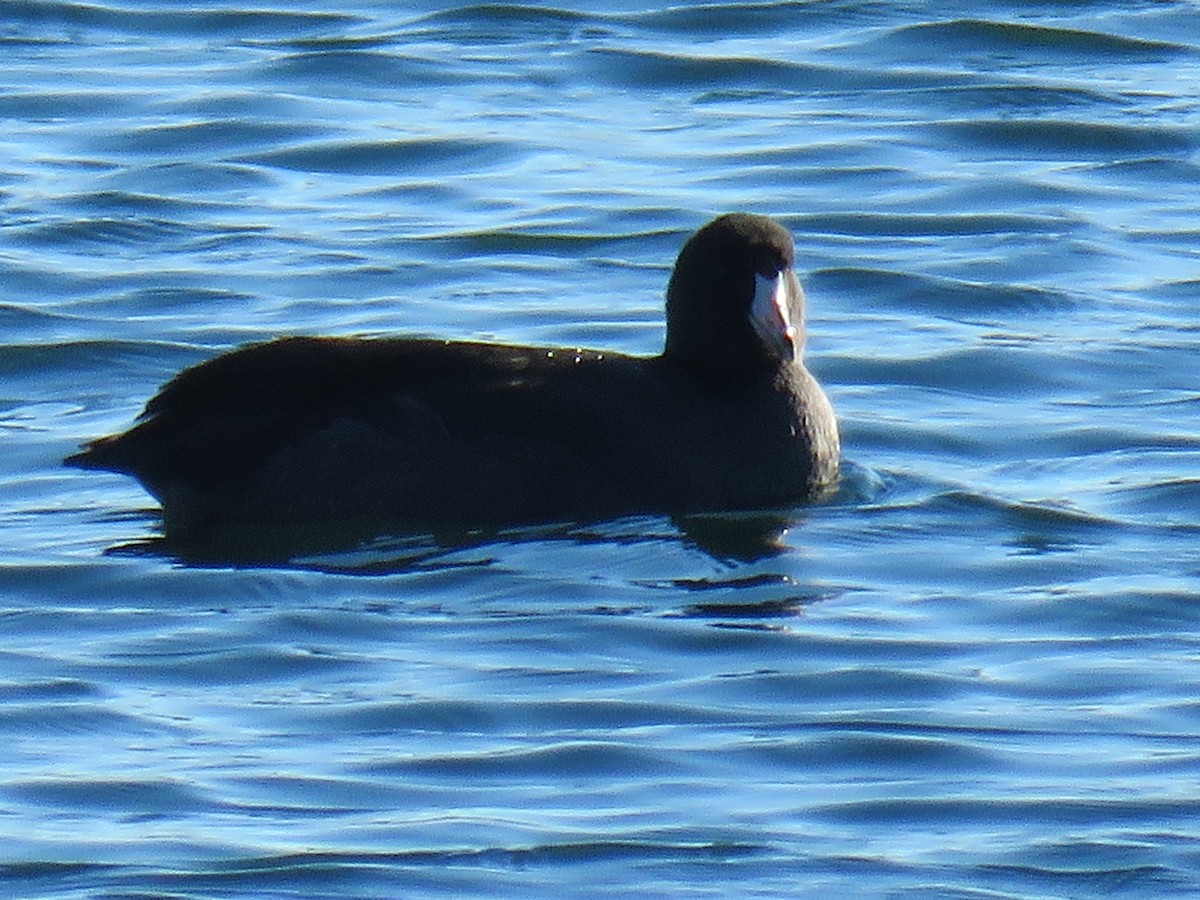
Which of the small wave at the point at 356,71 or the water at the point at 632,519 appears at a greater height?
the small wave at the point at 356,71

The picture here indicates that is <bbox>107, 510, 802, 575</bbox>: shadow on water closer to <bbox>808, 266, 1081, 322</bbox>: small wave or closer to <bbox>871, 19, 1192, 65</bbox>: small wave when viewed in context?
<bbox>808, 266, 1081, 322</bbox>: small wave

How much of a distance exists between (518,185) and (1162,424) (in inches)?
177

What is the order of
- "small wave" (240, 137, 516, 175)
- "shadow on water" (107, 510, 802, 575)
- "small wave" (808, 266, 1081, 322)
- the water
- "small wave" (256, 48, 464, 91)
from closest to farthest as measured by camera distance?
the water → "shadow on water" (107, 510, 802, 575) → "small wave" (808, 266, 1081, 322) → "small wave" (240, 137, 516, 175) → "small wave" (256, 48, 464, 91)

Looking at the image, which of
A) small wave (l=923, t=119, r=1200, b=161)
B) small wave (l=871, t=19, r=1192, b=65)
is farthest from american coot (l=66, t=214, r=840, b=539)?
small wave (l=871, t=19, r=1192, b=65)

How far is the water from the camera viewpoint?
673cm

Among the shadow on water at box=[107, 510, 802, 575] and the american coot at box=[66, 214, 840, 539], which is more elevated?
the american coot at box=[66, 214, 840, 539]

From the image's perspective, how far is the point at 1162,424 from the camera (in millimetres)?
10586

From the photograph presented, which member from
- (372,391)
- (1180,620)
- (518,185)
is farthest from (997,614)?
(518,185)

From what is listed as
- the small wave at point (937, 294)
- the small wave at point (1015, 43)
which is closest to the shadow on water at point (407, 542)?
the small wave at point (937, 294)

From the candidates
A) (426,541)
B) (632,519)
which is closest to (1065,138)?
(632,519)

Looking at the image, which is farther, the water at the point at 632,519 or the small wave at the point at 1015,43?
the small wave at the point at 1015,43

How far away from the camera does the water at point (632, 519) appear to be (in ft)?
22.1

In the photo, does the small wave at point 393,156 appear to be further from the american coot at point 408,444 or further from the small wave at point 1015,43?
the american coot at point 408,444

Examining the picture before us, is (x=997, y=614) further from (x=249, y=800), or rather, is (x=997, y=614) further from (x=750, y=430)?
(x=249, y=800)
